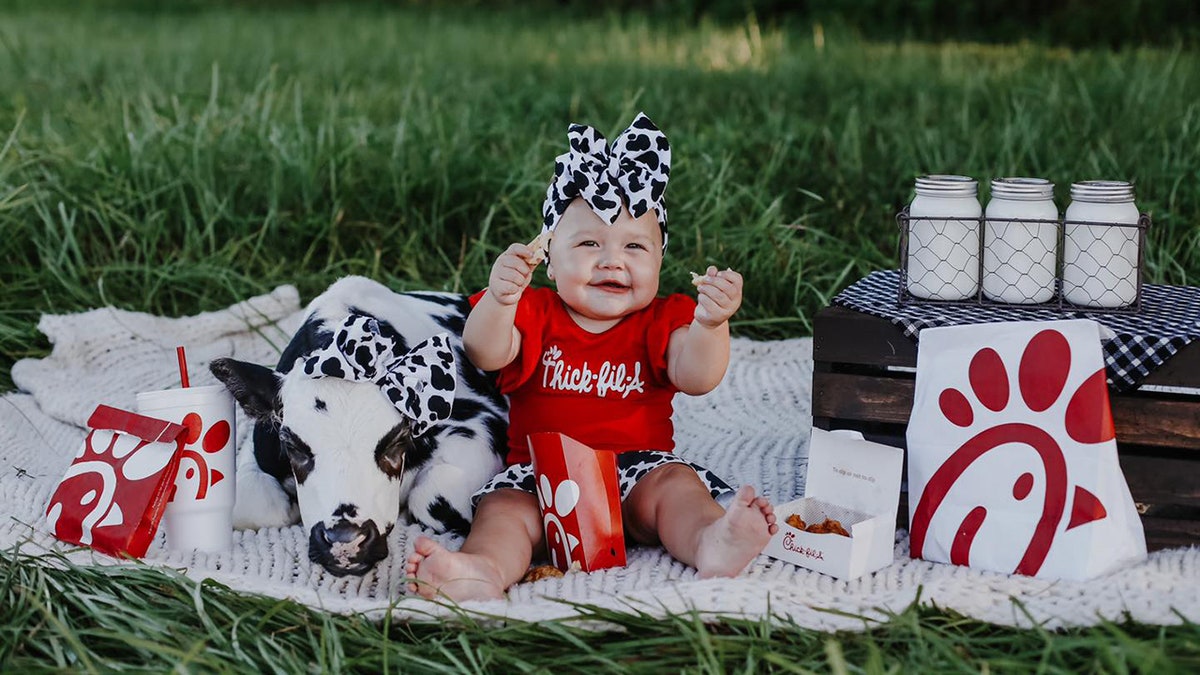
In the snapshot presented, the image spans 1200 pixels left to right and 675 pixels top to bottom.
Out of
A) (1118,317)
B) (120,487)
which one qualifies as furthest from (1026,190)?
(120,487)

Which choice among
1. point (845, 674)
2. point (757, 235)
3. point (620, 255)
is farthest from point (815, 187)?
point (845, 674)

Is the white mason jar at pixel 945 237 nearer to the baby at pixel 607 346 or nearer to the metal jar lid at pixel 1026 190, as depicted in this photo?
the metal jar lid at pixel 1026 190

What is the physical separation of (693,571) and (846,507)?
339 mm

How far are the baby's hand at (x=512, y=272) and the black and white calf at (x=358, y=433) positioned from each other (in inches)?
6.5

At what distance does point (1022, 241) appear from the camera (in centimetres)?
259

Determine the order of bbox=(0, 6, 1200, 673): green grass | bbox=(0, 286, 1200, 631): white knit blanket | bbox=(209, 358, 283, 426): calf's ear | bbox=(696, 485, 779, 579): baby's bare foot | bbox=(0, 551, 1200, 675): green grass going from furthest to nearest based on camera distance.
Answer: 1. bbox=(209, 358, 283, 426): calf's ear
2. bbox=(696, 485, 779, 579): baby's bare foot
3. bbox=(0, 286, 1200, 631): white knit blanket
4. bbox=(0, 6, 1200, 673): green grass
5. bbox=(0, 551, 1200, 675): green grass

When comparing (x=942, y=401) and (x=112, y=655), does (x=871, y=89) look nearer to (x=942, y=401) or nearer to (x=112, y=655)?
(x=942, y=401)

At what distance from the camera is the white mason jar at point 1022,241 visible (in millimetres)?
2590

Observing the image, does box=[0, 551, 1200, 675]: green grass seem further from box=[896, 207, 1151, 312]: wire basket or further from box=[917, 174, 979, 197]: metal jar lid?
box=[917, 174, 979, 197]: metal jar lid

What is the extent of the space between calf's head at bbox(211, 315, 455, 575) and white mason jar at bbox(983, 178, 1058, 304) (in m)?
1.12

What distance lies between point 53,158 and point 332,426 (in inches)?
100

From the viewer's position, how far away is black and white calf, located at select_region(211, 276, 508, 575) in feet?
7.70

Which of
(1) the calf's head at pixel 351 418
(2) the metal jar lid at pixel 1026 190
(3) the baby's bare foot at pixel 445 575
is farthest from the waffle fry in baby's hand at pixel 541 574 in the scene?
(2) the metal jar lid at pixel 1026 190

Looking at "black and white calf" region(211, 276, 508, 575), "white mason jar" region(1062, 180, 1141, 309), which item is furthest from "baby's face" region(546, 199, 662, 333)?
"white mason jar" region(1062, 180, 1141, 309)
